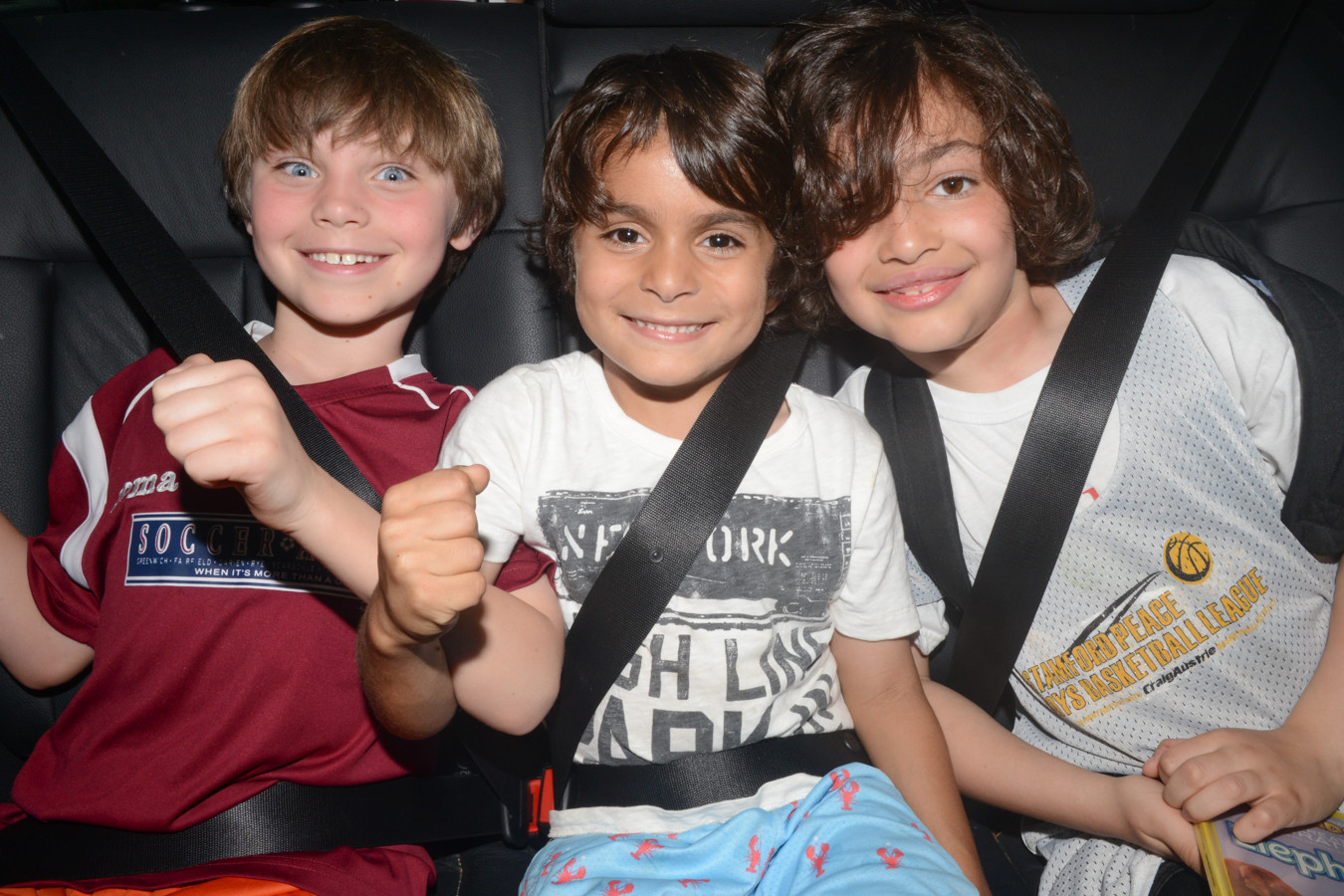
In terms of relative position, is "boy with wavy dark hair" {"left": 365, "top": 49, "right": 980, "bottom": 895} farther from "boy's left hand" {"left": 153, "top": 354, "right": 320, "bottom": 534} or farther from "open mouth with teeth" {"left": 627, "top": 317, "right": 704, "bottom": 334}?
"boy's left hand" {"left": 153, "top": 354, "right": 320, "bottom": 534}

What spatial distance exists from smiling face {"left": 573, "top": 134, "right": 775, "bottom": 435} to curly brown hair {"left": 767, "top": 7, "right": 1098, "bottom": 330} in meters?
0.12

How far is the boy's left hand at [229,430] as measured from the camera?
85 centimetres

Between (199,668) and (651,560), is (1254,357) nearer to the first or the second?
(651,560)

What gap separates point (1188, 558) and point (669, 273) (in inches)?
31.3

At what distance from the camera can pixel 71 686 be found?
1.34 meters

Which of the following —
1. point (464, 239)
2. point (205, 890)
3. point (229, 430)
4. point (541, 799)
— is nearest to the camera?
point (229, 430)

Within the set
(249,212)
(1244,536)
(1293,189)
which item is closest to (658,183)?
(249,212)

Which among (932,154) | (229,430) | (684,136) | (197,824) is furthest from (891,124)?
(197,824)

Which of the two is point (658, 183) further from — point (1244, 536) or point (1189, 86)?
point (1189, 86)

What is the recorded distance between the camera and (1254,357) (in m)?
1.22

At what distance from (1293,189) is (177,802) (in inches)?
76.0

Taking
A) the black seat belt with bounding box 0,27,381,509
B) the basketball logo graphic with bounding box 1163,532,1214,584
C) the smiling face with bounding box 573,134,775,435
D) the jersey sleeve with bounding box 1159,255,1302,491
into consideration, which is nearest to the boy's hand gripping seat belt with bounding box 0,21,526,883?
the black seat belt with bounding box 0,27,381,509

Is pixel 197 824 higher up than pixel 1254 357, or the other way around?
pixel 1254 357

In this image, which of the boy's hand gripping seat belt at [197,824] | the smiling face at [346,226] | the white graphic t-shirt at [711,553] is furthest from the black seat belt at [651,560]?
the smiling face at [346,226]
